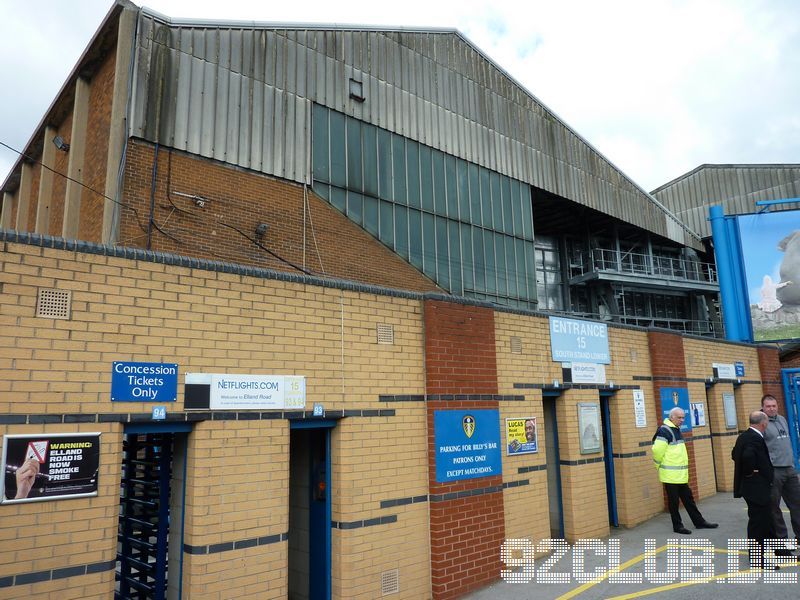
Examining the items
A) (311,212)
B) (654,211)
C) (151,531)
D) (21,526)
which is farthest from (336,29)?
(654,211)

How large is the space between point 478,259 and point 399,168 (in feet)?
12.1

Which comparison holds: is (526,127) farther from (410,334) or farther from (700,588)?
(700,588)

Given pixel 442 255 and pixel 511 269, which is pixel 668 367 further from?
pixel 511 269

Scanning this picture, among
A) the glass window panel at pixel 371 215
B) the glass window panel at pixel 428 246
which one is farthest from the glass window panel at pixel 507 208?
the glass window panel at pixel 371 215

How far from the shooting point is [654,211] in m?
24.8

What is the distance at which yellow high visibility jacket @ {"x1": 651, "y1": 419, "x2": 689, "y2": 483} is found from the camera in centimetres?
939

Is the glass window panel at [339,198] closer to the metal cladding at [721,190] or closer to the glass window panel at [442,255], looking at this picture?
the glass window panel at [442,255]

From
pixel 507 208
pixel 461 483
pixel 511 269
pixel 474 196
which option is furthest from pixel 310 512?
pixel 507 208

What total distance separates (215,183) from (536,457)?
770 centimetres

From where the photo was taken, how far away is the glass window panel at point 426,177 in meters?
15.7

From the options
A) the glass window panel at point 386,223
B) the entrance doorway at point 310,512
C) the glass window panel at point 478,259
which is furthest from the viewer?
the glass window panel at point 478,259

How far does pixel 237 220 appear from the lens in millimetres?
11625

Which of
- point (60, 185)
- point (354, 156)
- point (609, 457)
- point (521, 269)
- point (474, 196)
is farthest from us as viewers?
point (521, 269)

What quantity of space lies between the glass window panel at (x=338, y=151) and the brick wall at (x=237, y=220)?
2.67 ft
